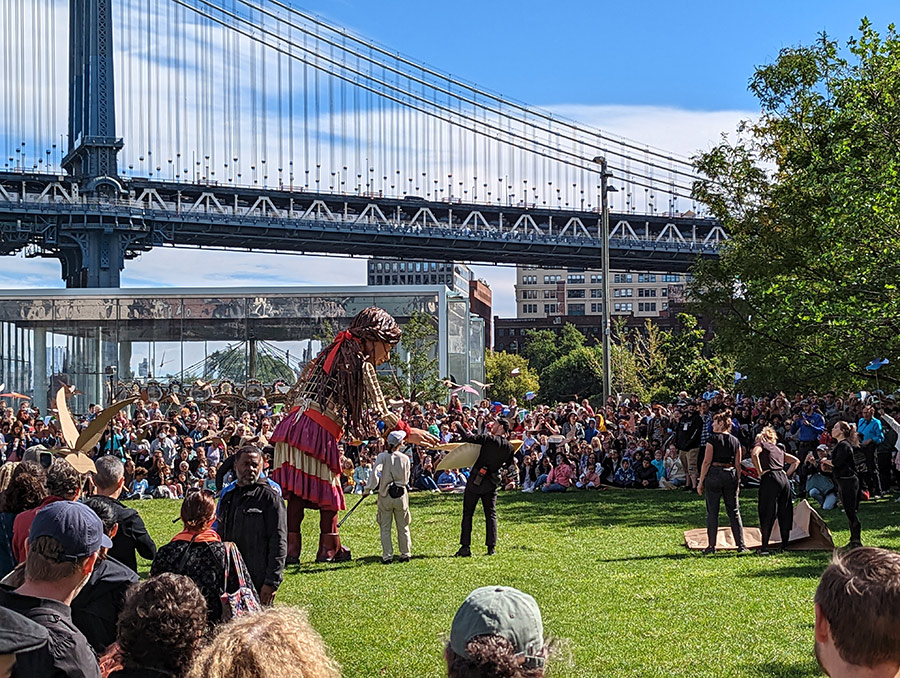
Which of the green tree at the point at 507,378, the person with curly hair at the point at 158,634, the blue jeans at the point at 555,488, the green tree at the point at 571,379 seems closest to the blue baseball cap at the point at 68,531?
the person with curly hair at the point at 158,634

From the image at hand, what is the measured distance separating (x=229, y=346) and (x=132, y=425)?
14563mm

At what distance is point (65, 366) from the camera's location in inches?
1565

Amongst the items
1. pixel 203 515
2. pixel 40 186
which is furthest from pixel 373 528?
pixel 40 186

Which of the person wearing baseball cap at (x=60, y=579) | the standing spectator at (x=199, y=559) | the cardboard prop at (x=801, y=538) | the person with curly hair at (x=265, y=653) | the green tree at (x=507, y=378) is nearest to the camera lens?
the person with curly hair at (x=265, y=653)

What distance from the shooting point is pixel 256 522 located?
7.13 meters

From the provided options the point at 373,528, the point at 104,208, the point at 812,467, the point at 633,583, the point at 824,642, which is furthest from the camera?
the point at 104,208

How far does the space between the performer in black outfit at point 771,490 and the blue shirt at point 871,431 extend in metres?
5.93

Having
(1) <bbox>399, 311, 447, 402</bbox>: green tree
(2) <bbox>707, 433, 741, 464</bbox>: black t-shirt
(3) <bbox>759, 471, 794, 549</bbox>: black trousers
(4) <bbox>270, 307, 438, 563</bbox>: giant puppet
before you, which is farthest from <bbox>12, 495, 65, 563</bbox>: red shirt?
(1) <bbox>399, 311, 447, 402</bbox>: green tree

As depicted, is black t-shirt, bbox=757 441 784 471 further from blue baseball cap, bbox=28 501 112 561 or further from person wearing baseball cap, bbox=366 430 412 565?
blue baseball cap, bbox=28 501 112 561

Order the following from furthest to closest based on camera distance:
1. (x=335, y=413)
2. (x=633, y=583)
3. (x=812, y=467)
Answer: (x=812, y=467)
(x=335, y=413)
(x=633, y=583)

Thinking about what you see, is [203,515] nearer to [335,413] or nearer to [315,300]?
[335,413]

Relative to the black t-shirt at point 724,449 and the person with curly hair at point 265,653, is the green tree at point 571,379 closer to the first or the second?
the black t-shirt at point 724,449

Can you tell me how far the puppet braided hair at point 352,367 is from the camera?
461 inches

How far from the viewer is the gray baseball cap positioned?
296cm
